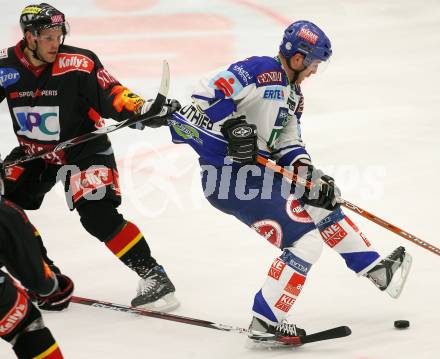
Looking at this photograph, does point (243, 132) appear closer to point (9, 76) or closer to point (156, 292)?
point (156, 292)

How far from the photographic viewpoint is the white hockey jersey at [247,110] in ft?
13.6

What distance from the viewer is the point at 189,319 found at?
4234 millimetres

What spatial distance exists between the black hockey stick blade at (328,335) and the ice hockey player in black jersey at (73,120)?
827mm

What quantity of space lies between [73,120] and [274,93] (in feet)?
3.23

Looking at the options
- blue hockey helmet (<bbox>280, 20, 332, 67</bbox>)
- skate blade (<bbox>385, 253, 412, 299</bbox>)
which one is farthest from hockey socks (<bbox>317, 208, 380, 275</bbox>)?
blue hockey helmet (<bbox>280, 20, 332, 67</bbox>)

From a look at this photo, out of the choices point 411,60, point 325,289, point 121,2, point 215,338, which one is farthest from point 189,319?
point 121,2

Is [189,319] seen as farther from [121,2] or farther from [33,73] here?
[121,2]

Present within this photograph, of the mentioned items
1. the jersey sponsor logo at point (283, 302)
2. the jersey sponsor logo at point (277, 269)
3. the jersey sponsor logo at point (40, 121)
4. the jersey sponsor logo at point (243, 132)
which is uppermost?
the jersey sponsor logo at point (243, 132)

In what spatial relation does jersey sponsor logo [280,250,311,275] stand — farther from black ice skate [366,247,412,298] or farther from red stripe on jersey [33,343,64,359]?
red stripe on jersey [33,343,64,359]

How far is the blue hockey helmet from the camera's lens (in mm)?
4152

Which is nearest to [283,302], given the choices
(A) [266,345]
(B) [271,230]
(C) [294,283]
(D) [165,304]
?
(C) [294,283]

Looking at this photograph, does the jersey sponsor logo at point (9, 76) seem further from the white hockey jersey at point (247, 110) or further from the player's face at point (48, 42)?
the white hockey jersey at point (247, 110)

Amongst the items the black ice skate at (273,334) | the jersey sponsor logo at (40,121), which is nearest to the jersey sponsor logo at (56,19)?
the jersey sponsor logo at (40,121)

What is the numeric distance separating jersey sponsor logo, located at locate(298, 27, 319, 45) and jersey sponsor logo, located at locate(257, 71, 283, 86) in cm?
18
